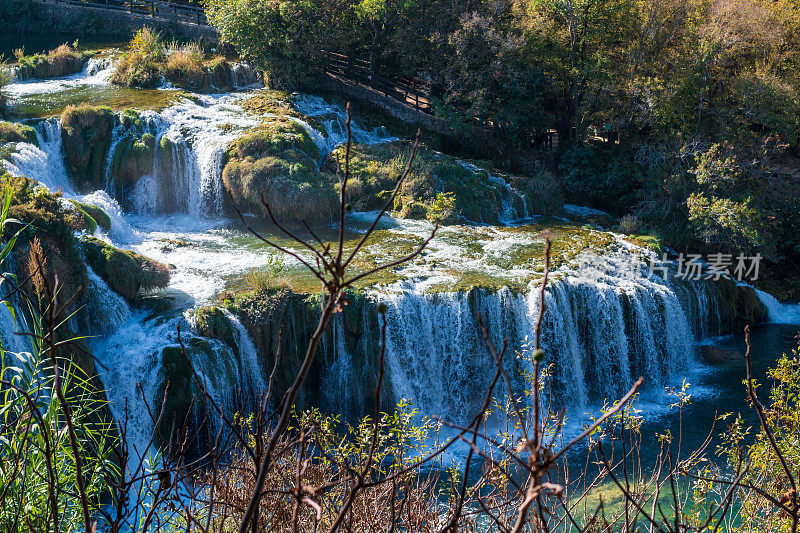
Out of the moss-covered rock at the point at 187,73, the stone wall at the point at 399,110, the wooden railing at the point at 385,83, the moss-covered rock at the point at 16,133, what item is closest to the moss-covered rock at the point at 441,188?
the stone wall at the point at 399,110

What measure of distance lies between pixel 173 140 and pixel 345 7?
8.18 m

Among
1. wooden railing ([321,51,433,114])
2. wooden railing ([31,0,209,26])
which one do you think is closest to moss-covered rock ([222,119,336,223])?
wooden railing ([321,51,433,114])

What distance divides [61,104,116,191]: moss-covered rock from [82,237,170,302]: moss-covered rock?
19.1 ft

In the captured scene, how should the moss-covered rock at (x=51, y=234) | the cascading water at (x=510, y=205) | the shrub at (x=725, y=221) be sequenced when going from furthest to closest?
the cascading water at (x=510, y=205), the shrub at (x=725, y=221), the moss-covered rock at (x=51, y=234)

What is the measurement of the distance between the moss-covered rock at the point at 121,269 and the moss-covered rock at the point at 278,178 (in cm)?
413

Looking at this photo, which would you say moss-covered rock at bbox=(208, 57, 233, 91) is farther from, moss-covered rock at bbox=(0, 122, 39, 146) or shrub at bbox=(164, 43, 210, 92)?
moss-covered rock at bbox=(0, 122, 39, 146)

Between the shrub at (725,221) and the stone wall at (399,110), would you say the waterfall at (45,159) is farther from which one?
the shrub at (725,221)

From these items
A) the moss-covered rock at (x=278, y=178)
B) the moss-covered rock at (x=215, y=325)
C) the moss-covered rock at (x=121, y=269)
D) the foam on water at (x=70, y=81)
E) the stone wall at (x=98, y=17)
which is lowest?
the moss-covered rock at (x=215, y=325)

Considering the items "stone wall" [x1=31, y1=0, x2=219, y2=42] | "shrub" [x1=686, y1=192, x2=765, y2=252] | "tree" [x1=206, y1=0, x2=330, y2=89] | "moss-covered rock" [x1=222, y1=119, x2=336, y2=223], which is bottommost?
"shrub" [x1=686, y1=192, x2=765, y2=252]

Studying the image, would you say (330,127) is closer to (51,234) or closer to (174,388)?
(51,234)

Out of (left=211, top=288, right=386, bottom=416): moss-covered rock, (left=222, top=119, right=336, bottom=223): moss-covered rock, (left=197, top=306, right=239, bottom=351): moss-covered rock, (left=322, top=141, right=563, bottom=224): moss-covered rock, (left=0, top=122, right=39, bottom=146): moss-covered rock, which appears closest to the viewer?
(left=197, top=306, right=239, bottom=351): moss-covered rock

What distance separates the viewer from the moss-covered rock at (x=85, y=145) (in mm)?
16312

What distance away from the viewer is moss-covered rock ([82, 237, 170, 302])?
11055mm

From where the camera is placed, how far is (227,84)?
2203cm
